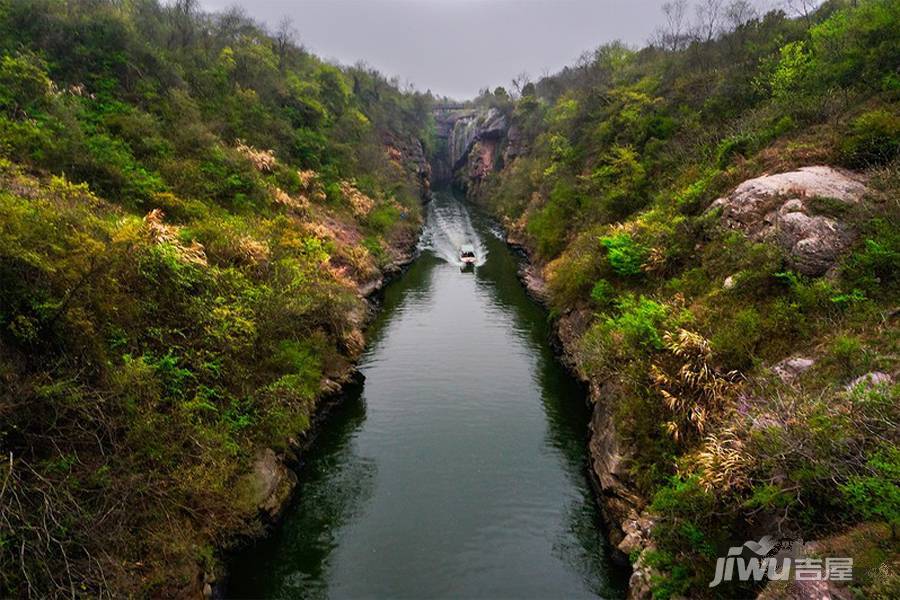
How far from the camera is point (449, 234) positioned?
5478 centimetres

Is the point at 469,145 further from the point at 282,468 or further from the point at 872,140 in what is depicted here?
the point at 282,468

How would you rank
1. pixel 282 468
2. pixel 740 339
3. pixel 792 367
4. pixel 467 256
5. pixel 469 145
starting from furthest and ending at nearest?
pixel 469 145, pixel 467 256, pixel 282 468, pixel 740 339, pixel 792 367

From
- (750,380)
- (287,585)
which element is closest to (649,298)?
(750,380)

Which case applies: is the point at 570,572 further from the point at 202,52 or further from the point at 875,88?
the point at 202,52

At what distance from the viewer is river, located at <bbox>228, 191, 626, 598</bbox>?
11.3 metres

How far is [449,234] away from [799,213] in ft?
140

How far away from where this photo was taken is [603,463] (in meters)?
14.0

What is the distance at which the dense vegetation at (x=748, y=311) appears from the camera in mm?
7887

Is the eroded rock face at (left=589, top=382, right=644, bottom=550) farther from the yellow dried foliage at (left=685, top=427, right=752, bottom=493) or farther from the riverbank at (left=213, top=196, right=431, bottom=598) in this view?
the riverbank at (left=213, top=196, right=431, bottom=598)

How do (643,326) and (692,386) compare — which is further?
(643,326)

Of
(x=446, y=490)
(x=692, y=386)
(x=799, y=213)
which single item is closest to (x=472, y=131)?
(x=799, y=213)

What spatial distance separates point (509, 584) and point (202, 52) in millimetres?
41259

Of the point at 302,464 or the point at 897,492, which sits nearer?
the point at 897,492

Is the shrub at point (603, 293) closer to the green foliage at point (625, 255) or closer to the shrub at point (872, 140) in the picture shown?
the green foliage at point (625, 255)
